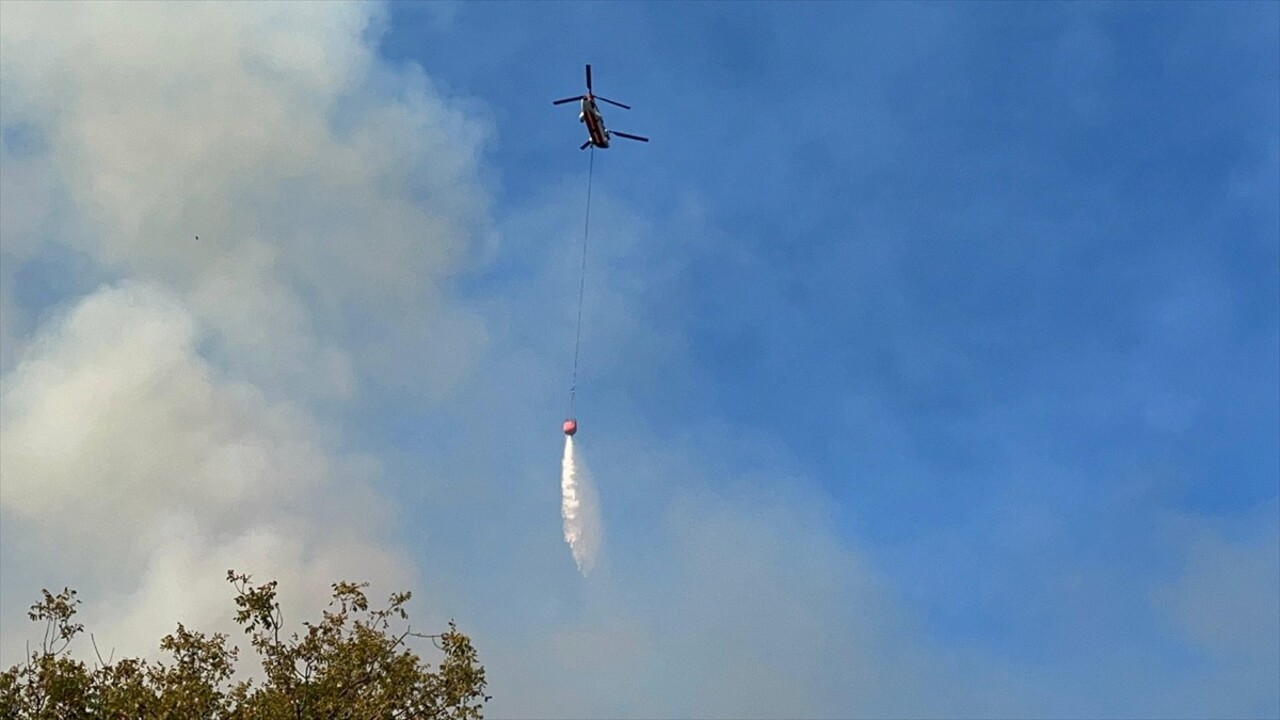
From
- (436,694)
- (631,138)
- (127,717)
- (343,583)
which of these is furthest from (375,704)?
(631,138)

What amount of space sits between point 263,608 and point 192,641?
269 cm

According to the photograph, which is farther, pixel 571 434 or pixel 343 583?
pixel 571 434

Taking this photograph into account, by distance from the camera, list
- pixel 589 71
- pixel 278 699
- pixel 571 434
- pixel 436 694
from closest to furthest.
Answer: pixel 278 699
pixel 436 694
pixel 571 434
pixel 589 71

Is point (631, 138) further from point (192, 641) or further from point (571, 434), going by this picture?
point (192, 641)

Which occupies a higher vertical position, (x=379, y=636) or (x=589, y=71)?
(x=589, y=71)

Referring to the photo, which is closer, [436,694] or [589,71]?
[436,694]

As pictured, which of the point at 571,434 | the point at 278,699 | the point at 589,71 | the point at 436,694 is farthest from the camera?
the point at 589,71

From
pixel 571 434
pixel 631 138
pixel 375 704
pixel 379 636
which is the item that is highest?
pixel 631 138

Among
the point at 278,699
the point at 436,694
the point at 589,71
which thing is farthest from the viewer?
the point at 589,71

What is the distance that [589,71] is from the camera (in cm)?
6600

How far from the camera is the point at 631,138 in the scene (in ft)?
218

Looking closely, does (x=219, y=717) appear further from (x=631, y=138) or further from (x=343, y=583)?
(x=631, y=138)

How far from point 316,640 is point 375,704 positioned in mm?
3865

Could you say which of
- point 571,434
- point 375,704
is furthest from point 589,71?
point 375,704
